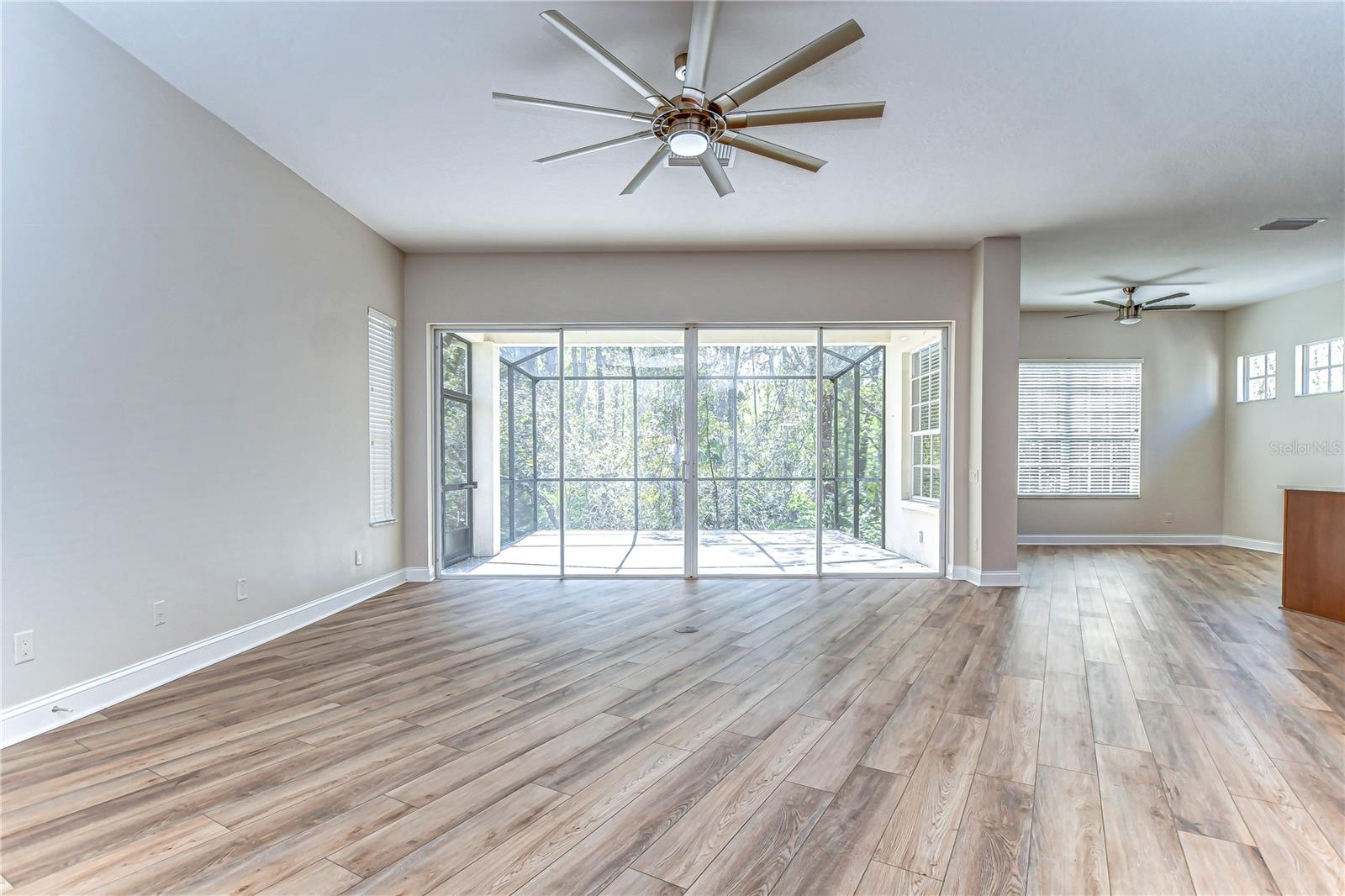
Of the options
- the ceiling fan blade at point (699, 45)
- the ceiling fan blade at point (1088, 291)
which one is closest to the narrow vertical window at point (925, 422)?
the ceiling fan blade at point (1088, 291)

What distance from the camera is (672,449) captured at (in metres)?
5.67

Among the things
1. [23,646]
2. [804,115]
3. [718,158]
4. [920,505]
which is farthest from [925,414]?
[23,646]

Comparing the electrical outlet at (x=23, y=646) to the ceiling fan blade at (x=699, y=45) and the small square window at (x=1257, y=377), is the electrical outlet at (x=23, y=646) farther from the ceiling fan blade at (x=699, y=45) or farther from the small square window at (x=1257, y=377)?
the small square window at (x=1257, y=377)

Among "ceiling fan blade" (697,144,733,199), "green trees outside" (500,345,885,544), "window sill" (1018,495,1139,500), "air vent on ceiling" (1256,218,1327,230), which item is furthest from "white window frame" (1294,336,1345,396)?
"ceiling fan blade" (697,144,733,199)

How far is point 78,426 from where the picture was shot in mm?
2559

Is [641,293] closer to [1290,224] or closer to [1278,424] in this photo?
[1290,224]

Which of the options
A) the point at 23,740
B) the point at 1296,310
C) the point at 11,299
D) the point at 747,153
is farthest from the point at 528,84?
the point at 1296,310

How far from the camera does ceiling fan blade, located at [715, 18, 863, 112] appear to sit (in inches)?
84.8

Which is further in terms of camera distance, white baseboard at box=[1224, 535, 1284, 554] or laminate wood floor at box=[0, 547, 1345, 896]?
white baseboard at box=[1224, 535, 1284, 554]

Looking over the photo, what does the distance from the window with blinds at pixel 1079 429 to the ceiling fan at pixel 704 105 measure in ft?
20.1

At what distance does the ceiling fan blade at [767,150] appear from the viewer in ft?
9.57

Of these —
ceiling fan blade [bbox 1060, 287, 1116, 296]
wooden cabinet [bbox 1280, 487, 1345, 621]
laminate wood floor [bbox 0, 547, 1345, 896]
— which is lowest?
laminate wood floor [bbox 0, 547, 1345, 896]

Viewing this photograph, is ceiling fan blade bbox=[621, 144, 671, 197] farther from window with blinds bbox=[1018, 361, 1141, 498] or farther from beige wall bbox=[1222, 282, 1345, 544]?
beige wall bbox=[1222, 282, 1345, 544]

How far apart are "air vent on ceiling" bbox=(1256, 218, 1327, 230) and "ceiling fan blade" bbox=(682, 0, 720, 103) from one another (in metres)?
4.91
